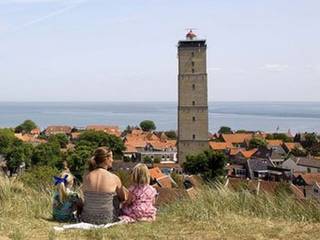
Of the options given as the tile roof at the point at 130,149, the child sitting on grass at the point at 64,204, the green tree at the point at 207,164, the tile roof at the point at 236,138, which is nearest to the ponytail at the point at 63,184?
the child sitting on grass at the point at 64,204

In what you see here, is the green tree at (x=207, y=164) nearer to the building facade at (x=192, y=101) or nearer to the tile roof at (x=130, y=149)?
the building facade at (x=192, y=101)

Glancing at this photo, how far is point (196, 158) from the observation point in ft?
154

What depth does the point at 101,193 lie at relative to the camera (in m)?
6.29

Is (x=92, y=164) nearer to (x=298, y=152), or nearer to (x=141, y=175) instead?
(x=141, y=175)

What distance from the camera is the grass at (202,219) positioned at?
18.2 feet

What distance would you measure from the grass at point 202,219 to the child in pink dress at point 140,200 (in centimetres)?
17

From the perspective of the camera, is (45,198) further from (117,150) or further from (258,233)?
(117,150)

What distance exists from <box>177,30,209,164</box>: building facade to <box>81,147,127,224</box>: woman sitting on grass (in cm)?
5280

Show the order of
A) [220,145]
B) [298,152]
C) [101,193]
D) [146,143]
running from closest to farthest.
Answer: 1. [101,193]
2. [298,152]
3. [220,145]
4. [146,143]

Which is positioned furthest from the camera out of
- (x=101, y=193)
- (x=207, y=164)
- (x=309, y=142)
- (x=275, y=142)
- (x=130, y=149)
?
(x=309, y=142)

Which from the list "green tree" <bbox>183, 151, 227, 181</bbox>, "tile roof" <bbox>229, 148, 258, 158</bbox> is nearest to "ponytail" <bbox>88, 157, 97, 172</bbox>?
"green tree" <bbox>183, 151, 227, 181</bbox>

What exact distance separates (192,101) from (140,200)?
5395cm

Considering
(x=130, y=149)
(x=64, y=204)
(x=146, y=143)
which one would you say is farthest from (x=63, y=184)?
(x=146, y=143)

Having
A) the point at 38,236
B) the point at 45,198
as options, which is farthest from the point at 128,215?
the point at 45,198
